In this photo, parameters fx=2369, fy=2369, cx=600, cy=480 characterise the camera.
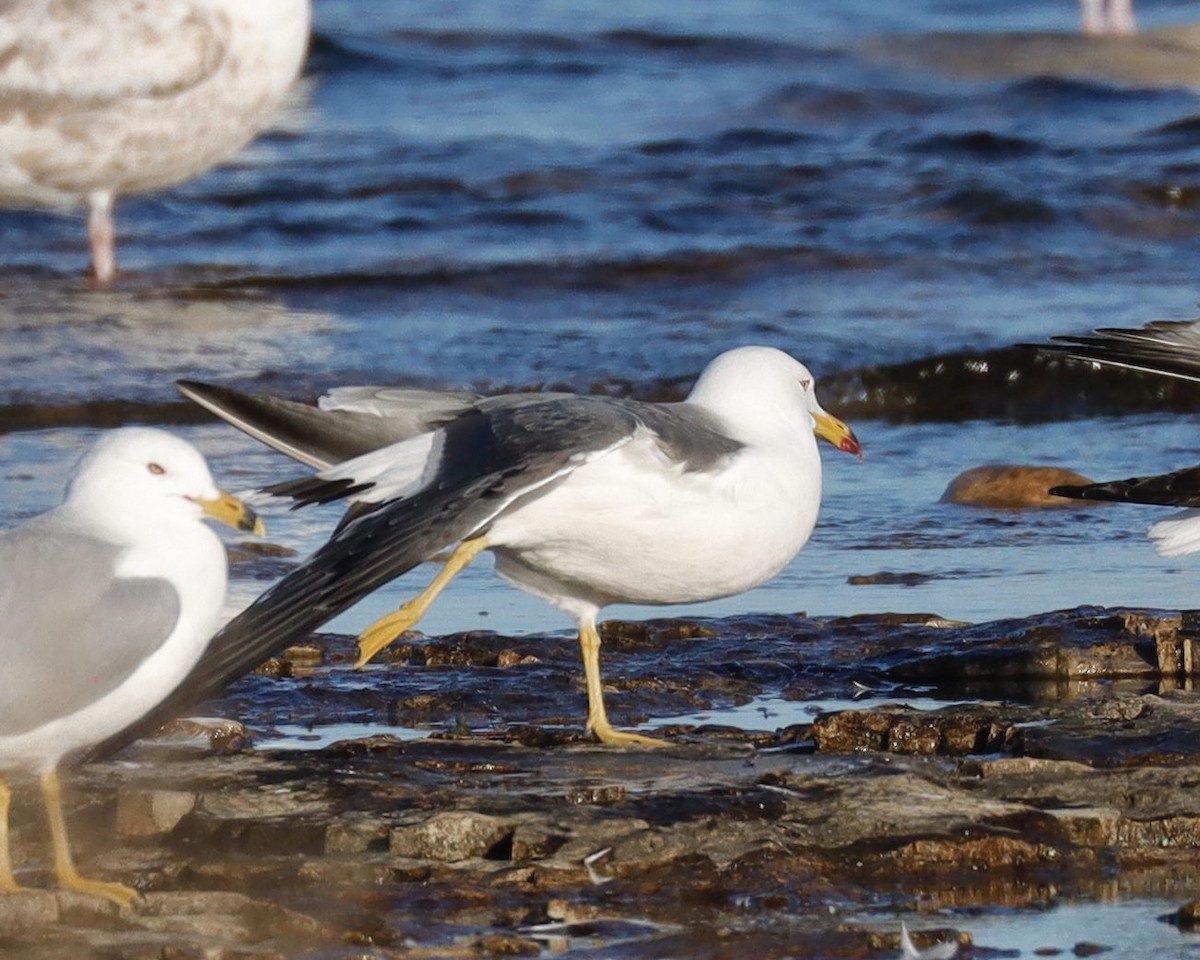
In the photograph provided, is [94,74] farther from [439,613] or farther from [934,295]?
[439,613]

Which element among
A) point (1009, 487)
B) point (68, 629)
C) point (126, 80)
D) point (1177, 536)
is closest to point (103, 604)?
point (68, 629)

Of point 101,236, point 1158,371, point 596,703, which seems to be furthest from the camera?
point 101,236

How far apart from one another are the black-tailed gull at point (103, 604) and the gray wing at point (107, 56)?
6.95 meters

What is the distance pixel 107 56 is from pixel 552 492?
6586 millimetres

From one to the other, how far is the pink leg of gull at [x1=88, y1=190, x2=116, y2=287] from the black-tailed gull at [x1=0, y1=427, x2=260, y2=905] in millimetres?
7392

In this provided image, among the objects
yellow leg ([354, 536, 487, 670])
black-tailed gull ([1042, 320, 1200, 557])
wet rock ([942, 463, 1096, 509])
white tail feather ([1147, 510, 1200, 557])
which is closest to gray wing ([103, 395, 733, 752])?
yellow leg ([354, 536, 487, 670])

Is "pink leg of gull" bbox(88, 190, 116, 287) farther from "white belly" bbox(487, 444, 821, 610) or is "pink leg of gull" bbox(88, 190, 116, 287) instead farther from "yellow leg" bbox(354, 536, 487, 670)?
"yellow leg" bbox(354, 536, 487, 670)

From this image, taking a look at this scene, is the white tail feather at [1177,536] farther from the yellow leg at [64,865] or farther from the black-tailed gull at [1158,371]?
the yellow leg at [64,865]

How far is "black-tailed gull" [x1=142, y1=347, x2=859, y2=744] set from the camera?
4168 mm

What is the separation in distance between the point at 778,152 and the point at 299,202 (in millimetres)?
3100

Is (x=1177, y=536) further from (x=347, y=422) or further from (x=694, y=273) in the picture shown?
(x=694, y=273)

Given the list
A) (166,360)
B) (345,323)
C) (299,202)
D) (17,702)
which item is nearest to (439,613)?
(17,702)

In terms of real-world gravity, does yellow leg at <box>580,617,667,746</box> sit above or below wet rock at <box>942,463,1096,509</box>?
above

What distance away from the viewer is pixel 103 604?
353 cm
